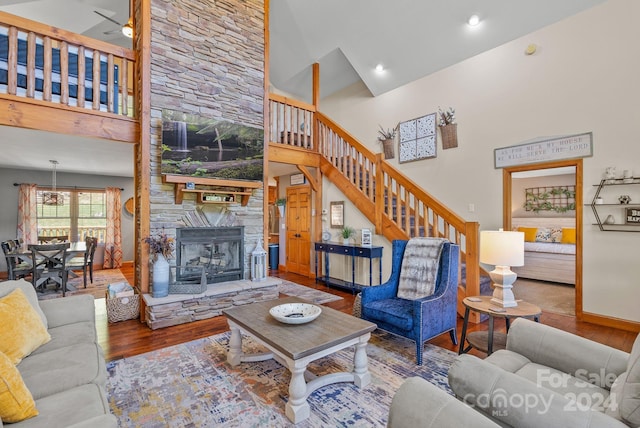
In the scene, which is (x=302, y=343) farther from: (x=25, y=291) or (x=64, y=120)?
(x=64, y=120)

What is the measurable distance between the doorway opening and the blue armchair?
2046 mm

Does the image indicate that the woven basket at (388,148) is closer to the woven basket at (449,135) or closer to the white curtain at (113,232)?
the woven basket at (449,135)

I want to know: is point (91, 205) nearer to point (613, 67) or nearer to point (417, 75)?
point (417, 75)

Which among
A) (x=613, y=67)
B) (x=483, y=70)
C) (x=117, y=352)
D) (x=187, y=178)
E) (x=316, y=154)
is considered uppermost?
(x=483, y=70)

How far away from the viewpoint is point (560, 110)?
411cm

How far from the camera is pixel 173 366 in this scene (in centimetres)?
271

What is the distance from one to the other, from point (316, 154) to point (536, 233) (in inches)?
224

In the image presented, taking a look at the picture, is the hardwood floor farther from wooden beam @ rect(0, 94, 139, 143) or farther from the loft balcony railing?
the loft balcony railing

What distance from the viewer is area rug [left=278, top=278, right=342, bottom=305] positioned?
4891mm

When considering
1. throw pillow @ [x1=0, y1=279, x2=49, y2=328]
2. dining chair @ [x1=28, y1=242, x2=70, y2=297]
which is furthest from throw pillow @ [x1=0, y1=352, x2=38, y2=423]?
dining chair @ [x1=28, y1=242, x2=70, y2=297]

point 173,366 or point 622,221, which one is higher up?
point 622,221

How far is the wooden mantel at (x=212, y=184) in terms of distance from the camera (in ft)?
13.0

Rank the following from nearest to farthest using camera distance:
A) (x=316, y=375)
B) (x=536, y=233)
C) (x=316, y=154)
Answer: (x=316, y=375) → (x=316, y=154) → (x=536, y=233)

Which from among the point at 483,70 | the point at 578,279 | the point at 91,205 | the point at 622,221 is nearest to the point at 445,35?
the point at 483,70
